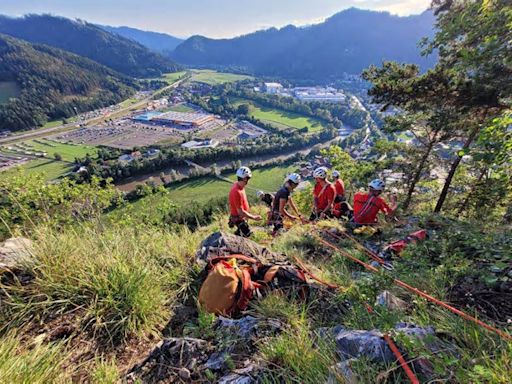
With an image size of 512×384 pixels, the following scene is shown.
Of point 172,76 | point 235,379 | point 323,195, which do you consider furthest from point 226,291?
point 172,76

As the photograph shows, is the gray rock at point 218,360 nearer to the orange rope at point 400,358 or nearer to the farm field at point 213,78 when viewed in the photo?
the orange rope at point 400,358

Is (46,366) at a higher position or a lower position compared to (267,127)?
higher

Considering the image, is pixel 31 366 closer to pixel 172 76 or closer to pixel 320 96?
pixel 320 96

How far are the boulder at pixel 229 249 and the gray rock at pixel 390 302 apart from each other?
1532mm

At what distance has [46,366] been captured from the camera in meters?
1.98

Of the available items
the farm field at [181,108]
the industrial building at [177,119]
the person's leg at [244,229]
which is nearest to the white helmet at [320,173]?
the person's leg at [244,229]

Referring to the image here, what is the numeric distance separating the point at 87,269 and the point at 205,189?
44586 millimetres

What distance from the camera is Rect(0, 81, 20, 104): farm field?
106312 millimetres

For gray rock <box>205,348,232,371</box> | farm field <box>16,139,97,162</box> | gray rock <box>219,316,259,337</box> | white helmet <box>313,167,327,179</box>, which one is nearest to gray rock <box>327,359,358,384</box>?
gray rock <box>205,348,232,371</box>

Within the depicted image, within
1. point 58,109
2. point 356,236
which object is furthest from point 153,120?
point 356,236

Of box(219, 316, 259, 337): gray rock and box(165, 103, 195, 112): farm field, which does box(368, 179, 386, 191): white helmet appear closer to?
box(219, 316, 259, 337): gray rock

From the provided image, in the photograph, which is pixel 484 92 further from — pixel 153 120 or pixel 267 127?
pixel 153 120

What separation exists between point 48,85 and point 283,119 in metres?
93.7

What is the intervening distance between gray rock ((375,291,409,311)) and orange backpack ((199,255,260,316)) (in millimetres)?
1267
